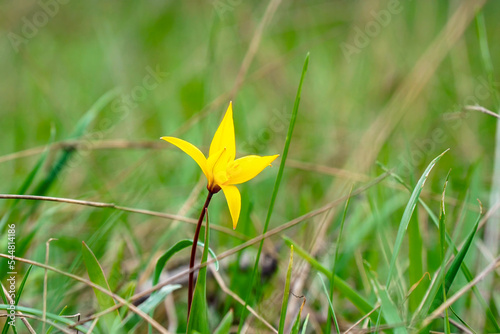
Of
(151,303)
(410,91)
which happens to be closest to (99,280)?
(151,303)

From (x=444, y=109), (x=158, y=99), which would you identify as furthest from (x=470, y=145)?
(x=158, y=99)

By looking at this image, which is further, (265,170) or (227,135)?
(265,170)

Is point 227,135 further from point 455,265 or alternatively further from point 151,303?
point 455,265

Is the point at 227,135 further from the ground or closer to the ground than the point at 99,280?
further from the ground

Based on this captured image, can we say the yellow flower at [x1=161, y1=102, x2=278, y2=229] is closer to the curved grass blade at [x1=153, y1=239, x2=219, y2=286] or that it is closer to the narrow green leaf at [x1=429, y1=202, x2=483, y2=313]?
the curved grass blade at [x1=153, y1=239, x2=219, y2=286]

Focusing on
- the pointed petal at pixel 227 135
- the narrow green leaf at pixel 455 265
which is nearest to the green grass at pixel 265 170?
the narrow green leaf at pixel 455 265

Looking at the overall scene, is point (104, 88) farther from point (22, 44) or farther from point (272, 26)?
point (272, 26)
